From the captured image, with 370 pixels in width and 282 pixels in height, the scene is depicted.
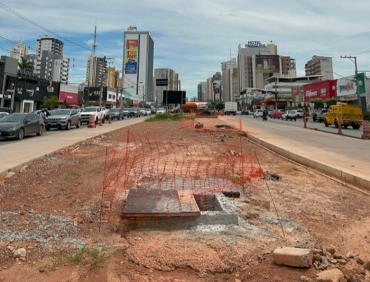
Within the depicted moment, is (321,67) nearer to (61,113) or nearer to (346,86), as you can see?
(346,86)

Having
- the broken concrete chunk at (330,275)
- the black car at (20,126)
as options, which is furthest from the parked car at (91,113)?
the broken concrete chunk at (330,275)

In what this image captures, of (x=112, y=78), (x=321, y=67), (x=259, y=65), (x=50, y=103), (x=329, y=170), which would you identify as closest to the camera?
(x=329, y=170)

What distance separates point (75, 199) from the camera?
6.64 meters

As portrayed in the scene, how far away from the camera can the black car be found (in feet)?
62.7

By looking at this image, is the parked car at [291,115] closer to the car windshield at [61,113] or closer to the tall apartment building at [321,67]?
the car windshield at [61,113]

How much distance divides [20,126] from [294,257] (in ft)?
63.2

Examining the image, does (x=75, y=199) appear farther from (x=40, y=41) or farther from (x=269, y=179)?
(x=40, y=41)

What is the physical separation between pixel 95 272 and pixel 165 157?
8.11 meters

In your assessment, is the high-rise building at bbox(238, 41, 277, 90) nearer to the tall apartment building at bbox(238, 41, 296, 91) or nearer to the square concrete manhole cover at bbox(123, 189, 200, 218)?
the tall apartment building at bbox(238, 41, 296, 91)

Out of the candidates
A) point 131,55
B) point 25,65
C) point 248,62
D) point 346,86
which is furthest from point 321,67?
point 25,65

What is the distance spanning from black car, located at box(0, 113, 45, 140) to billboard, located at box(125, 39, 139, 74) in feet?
356

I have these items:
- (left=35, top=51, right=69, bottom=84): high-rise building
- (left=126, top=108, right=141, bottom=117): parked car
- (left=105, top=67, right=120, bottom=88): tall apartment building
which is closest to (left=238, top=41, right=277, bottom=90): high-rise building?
(left=105, top=67, right=120, bottom=88): tall apartment building

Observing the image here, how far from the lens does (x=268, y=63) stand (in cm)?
15750

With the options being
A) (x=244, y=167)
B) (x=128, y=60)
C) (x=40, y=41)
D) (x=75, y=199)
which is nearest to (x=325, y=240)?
(x=75, y=199)
